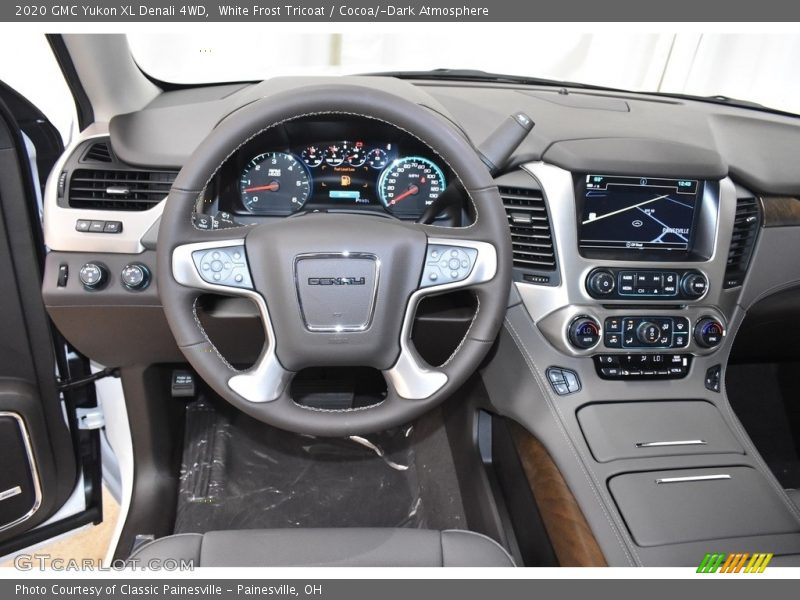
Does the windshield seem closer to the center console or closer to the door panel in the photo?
the door panel

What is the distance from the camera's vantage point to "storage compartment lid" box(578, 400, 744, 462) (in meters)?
1.19

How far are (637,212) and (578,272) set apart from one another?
0.20m

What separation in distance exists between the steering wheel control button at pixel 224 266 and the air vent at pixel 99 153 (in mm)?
425

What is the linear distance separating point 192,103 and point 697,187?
1133mm

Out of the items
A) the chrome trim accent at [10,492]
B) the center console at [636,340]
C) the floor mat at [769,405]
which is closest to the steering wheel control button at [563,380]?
the center console at [636,340]

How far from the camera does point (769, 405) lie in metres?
1.97

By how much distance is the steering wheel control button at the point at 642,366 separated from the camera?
1277 mm

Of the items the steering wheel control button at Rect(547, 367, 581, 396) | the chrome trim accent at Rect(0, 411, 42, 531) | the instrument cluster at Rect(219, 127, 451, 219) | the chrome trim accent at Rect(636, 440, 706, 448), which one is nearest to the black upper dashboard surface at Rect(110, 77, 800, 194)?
the instrument cluster at Rect(219, 127, 451, 219)

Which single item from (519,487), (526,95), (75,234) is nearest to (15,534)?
(75,234)

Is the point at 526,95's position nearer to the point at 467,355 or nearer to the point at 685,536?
the point at 467,355

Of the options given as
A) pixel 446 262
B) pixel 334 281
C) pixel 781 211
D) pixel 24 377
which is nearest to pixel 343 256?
pixel 334 281

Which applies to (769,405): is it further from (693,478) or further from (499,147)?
(499,147)

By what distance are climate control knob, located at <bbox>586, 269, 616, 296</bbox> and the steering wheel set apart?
31 centimetres

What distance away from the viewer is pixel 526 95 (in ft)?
4.69
